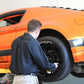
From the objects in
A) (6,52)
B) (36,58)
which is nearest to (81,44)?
(36,58)

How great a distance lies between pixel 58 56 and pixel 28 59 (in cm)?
83

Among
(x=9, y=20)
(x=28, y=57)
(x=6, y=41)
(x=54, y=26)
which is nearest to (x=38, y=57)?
(x=28, y=57)

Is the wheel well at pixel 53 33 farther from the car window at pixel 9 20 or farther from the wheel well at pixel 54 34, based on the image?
the car window at pixel 9 20

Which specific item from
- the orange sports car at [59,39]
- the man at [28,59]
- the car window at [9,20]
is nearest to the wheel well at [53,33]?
the orange sports car at [59,39]

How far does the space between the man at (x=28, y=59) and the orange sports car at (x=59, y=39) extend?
0.65m

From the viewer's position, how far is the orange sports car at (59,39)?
207 centimetres

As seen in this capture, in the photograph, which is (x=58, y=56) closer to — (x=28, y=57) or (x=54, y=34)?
(x=54, y=34)

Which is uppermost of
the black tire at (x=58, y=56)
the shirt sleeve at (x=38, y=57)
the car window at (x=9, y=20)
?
the car window at (x=9, y=20)

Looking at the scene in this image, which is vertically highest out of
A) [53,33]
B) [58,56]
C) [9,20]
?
[9,20]

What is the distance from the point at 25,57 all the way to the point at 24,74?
0.59 feet

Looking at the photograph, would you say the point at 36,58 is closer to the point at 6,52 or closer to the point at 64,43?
the point at 64,43

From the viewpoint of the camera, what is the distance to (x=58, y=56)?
7.07ft

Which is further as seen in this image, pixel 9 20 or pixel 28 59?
pixel 9 20

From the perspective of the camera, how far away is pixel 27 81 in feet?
4.75
